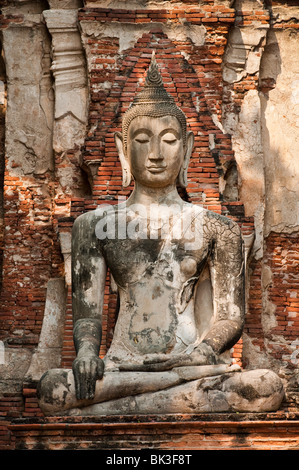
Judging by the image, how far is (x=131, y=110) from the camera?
1048cm

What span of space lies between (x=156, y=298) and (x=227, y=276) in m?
0.61

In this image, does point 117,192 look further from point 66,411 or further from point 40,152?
point 66,411

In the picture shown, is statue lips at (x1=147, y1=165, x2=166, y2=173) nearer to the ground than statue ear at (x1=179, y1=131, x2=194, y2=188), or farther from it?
nearer to the ground

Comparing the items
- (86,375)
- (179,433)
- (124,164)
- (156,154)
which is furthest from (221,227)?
(179,433)

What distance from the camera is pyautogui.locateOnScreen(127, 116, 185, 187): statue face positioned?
1032cm

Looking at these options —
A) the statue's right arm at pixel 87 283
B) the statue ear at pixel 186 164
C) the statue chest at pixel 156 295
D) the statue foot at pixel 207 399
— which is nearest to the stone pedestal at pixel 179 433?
the statue foot at pixel 207 399

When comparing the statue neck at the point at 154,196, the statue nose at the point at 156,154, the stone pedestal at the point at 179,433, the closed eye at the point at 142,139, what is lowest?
the stone pedestal at the point at 179,433

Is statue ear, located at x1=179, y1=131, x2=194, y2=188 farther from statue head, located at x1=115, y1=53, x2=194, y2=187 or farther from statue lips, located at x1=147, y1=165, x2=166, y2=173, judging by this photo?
statue lips, located at x1=147, y1=165, x2=166, y2=173

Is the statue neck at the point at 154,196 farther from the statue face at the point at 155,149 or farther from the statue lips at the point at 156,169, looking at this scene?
the statue lips at the point at 156,169

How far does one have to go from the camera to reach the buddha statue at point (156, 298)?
9.20 m

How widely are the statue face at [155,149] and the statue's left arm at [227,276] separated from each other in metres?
0.51

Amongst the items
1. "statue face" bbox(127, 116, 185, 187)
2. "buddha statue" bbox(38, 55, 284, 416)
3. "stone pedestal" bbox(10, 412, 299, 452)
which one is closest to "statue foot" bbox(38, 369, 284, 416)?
"buddha statue" bbox(38, 55, 284, 416)

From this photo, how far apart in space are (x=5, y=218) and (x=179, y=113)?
3.64 metres
